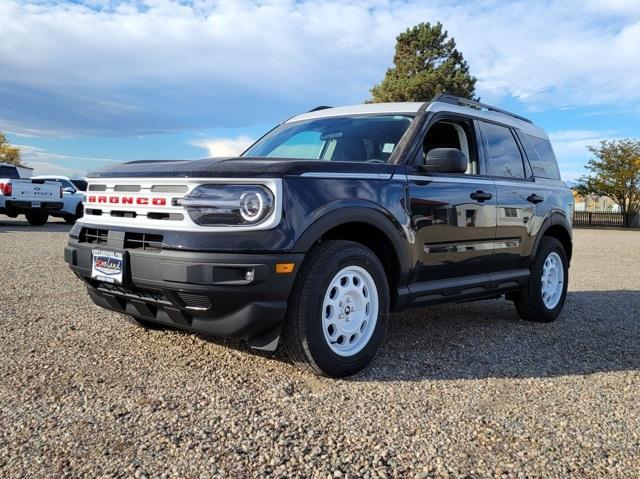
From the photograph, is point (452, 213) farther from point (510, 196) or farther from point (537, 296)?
point (537, 296)

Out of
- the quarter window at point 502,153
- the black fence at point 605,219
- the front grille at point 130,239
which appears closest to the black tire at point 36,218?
the front grille at point 130,239

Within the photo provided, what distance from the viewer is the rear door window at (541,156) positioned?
570 cm

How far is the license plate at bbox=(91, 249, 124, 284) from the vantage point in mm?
3406

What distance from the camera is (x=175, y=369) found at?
11.8ft

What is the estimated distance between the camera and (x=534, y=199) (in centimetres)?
539

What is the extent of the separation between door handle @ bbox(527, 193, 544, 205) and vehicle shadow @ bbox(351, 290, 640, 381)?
1178 millimetres

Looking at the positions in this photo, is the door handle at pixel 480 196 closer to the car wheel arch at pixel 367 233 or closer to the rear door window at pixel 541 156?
the car wheel arch at pixel 367 233

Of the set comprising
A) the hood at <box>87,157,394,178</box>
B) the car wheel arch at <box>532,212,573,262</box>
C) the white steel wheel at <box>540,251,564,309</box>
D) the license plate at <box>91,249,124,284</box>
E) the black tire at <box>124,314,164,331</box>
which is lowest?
the black tire at <box>124,314,164,331</box>

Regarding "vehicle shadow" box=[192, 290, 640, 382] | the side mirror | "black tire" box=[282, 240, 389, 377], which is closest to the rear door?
"vehicle shadow" box=[192, 290, 640, 382]

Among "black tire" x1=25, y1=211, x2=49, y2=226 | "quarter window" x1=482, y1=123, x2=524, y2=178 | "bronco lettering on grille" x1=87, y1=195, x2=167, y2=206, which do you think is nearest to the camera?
"bronco lettering on grille" x1=87, y1=195, x2=167, y2=206

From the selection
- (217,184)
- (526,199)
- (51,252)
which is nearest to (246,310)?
(217,184)

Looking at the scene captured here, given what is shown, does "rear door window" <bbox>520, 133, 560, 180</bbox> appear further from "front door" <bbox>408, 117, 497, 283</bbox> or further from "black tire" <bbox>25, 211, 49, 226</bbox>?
"black tire" <bbox>25, 211, 49, 226</bbox>

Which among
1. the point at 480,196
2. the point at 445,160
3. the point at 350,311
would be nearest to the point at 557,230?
the point at 480,196

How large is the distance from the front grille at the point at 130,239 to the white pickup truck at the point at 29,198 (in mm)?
13746
